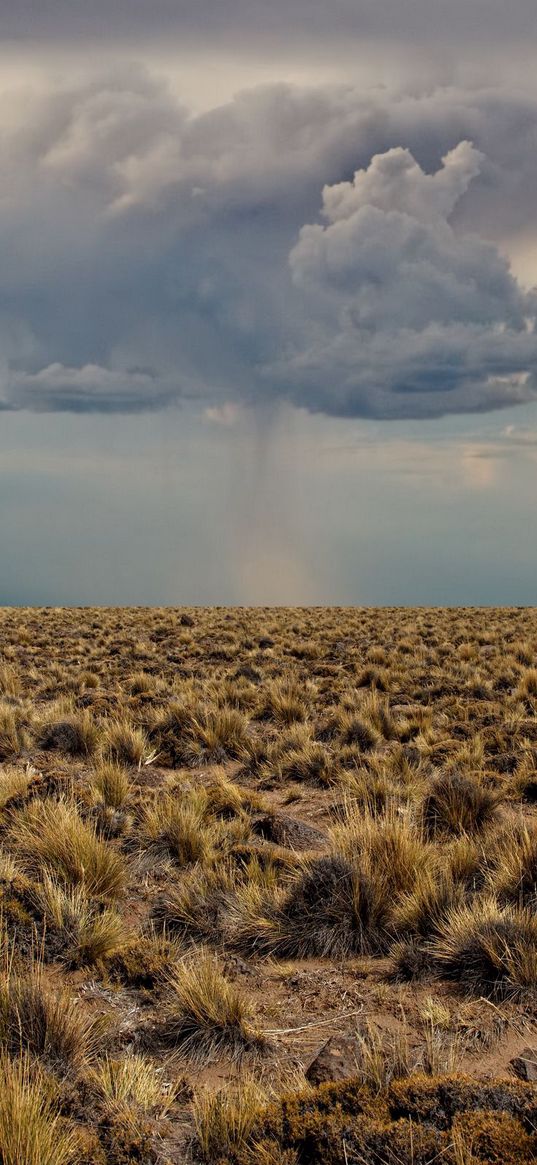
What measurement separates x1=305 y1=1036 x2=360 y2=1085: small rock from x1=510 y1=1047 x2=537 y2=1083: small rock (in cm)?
72

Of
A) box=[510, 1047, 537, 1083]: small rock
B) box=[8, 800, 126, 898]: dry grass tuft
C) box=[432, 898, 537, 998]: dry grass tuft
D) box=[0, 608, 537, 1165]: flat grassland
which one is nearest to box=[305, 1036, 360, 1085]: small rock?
box=[0, 608, 537, 1165]: flat grassland

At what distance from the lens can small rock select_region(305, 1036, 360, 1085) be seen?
3523 millimetres

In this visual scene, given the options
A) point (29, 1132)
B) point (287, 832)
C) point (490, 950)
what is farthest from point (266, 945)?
point (29, 1132)

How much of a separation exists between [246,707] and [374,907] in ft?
28.5

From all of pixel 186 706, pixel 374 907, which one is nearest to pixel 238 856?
pixel 374 907

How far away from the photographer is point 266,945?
5.07 metres

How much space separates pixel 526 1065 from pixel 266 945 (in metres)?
Result: 1.91

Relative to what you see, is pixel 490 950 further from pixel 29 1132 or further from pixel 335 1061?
pixel 29 1132

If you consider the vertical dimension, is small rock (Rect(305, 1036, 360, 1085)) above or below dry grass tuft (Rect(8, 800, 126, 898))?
below

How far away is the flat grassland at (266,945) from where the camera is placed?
3.13 metres

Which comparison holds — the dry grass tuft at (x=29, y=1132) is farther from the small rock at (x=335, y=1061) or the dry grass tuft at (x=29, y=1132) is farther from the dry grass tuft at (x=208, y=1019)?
the small rock at (x=335, y=1061)

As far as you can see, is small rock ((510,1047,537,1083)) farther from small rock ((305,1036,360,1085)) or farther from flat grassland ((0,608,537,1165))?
small rock ((305,1036,360,1085))

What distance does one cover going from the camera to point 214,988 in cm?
415

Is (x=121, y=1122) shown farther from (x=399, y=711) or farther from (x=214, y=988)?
(x=399, y=711)
